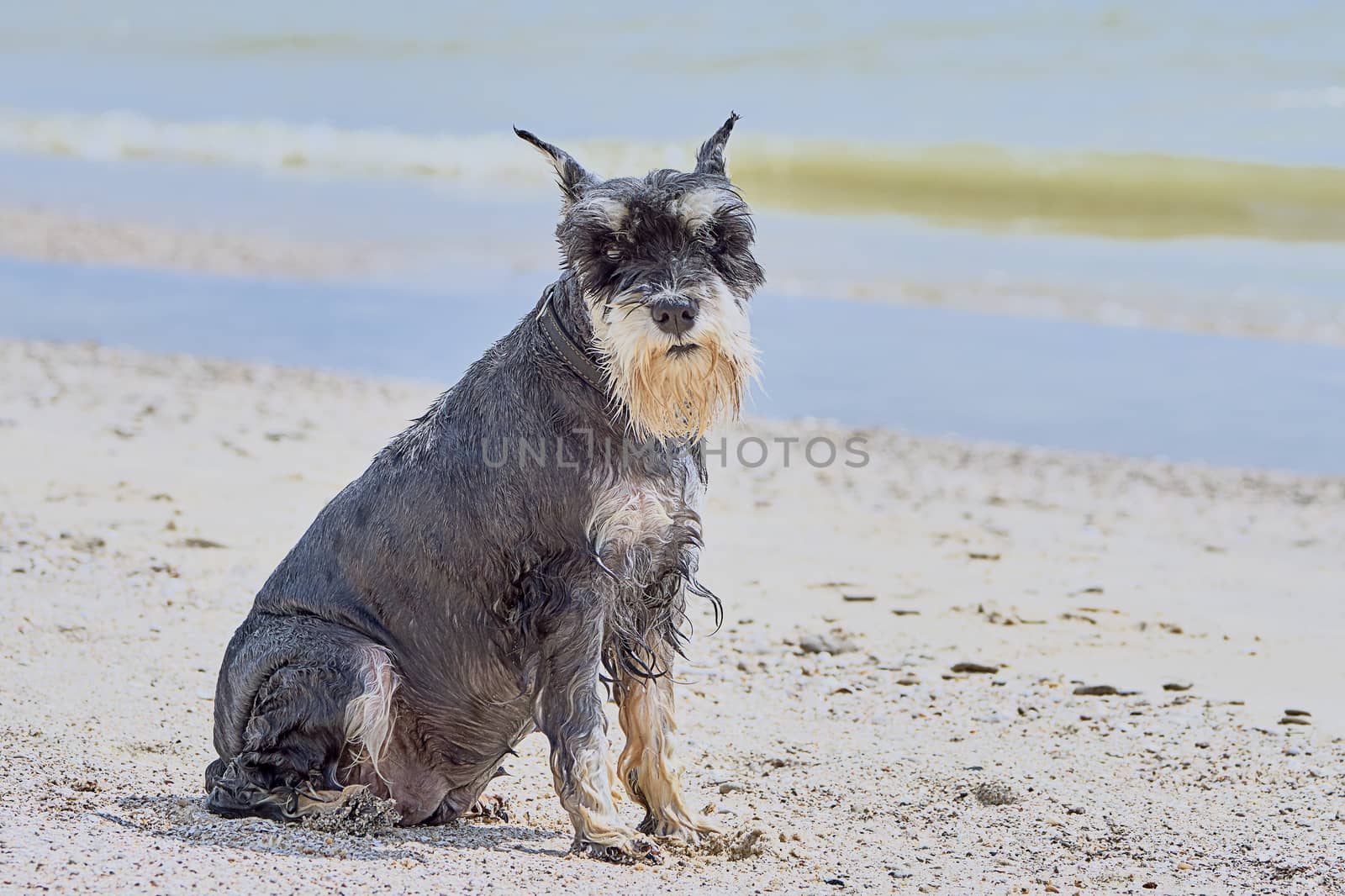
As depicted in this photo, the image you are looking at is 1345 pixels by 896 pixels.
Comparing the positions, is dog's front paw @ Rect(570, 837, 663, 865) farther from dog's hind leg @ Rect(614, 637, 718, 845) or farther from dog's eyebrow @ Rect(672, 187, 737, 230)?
dog's eyebrow @ Rect(672, 187, 737, 230)

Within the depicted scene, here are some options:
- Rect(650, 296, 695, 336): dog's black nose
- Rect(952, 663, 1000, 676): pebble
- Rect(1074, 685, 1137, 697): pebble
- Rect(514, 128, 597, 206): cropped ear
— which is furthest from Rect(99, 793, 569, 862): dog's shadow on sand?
Rect(1074, 685, 1137, 697): pebble

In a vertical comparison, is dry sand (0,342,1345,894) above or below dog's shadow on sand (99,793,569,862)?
above

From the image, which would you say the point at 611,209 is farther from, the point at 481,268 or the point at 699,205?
the point at 481,268

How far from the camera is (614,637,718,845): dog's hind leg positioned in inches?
235

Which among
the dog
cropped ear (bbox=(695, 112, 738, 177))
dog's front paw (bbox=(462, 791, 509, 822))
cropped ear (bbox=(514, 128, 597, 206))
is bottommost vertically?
dog's front paw (bbox=(462, 791, 509, 822))

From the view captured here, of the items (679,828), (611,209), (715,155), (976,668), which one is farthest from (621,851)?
(976,668)

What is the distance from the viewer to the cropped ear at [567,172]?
568cm

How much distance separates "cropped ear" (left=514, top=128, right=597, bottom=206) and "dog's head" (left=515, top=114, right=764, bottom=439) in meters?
0.06

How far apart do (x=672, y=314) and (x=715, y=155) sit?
923 millimetres

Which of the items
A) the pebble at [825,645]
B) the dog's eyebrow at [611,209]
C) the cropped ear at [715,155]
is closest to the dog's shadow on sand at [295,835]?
the dog's eyebrow at [611,209]

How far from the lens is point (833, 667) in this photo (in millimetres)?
8523

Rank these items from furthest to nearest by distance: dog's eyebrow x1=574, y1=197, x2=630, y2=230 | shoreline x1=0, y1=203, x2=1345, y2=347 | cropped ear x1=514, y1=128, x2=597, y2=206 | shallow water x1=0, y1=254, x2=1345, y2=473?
shoreline x1=0, y1=203, x2=1345, y2=347 → shallow water x1=0, y1=254, x2=1345, y2=473 → cropped ear x1=514, y1=128, x2=597, y2=206 → dog's eyebrow x1=574, y1=197, x2=630, y2=230

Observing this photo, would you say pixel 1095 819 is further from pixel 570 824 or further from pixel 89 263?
pixel 89 263

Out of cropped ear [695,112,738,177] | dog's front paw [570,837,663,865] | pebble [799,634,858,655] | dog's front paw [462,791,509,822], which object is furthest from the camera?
pebble [799,634,858,655]
